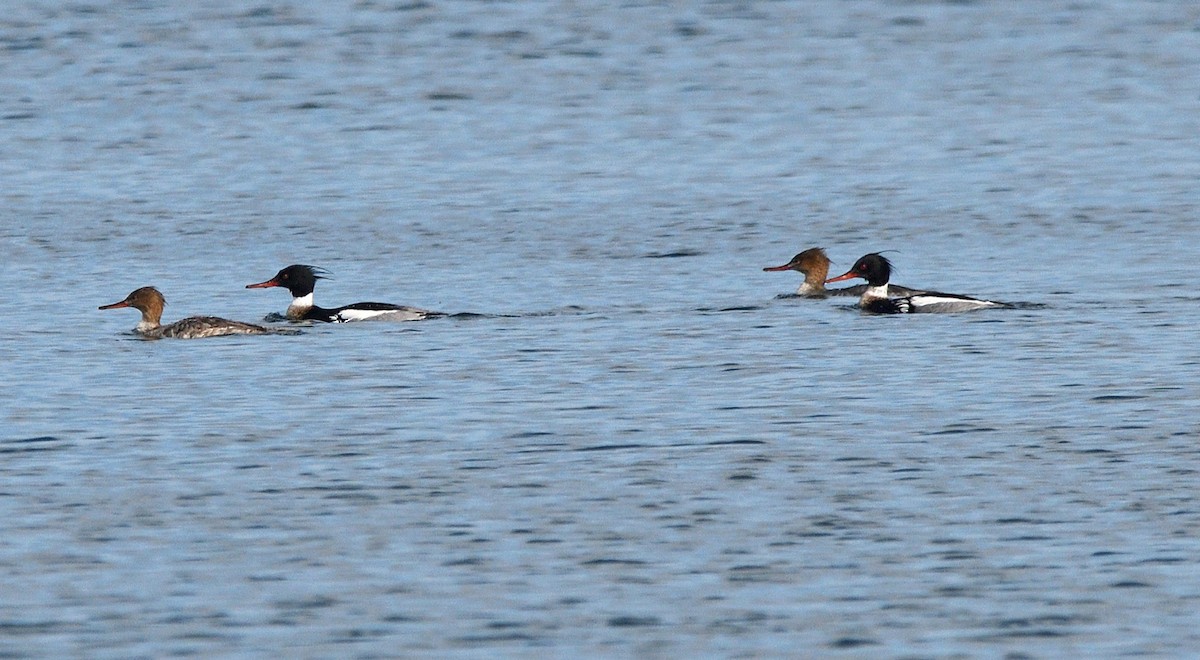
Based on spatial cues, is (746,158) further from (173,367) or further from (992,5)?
(992,5)

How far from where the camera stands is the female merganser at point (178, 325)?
2097 cm

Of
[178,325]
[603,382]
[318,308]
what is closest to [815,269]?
[318,308]

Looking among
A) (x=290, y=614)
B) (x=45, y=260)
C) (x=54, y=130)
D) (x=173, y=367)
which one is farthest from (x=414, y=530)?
(x=54, y=130)

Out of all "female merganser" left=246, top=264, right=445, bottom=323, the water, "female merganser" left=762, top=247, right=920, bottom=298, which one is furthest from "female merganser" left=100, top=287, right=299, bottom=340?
"female merganser" left=762, top=247, right=920, bottom=298

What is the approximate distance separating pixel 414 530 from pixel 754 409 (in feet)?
14.6

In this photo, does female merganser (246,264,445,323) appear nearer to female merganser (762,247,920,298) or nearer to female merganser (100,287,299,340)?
female merganser (100,287,299,340)

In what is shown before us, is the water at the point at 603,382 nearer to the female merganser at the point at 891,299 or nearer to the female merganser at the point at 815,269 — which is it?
the female merganser at the point at 891,299

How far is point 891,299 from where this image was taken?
2308 centimetres

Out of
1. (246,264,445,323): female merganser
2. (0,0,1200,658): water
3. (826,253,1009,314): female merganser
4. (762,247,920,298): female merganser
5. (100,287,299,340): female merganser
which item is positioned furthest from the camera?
(762,247,920,298): female merganser

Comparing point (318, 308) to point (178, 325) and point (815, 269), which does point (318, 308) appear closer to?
point (178, 325)

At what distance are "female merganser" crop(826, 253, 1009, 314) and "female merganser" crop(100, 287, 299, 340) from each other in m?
6.12

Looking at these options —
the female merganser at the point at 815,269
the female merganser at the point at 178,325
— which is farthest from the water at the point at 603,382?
the female merganser at the point at 815,269

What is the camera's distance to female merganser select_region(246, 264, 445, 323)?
21859 millimetres

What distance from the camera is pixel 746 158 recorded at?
37.9m
